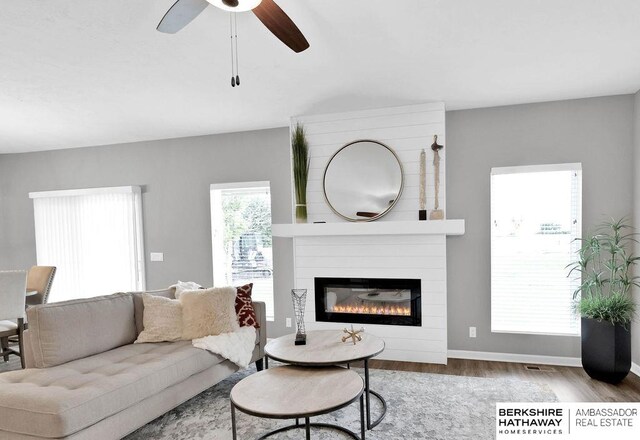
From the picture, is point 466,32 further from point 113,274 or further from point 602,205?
point 113,274

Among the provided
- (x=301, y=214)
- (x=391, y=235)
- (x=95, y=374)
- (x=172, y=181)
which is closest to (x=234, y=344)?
(x=95, y=374)

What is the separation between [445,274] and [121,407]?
2.94 metres

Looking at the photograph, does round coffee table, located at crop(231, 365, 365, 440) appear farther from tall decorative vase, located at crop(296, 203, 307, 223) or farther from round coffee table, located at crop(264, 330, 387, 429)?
tall decorative vase, located at crop(296, 203, 307, 223)

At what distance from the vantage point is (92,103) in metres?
3.70

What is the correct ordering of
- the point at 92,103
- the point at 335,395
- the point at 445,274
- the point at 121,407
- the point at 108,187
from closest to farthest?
the point at 335,395, the point at 121,407, the point at 92,103, the point at 445,274, the point at 108,187

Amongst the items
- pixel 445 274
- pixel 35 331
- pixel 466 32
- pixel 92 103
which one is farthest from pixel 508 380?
pixel 92 103

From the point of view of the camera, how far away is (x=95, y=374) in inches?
98.2

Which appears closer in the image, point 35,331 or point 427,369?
point 35,331

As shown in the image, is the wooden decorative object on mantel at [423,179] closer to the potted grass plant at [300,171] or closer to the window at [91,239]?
the potted grass plant at [300,171]

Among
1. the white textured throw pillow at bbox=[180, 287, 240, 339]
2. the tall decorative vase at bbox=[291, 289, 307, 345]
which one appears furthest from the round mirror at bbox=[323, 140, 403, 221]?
the white textured throw pillow at bbox=[180, 287, 240, 339]

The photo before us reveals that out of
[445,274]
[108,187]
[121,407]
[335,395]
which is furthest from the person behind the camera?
[108,187]

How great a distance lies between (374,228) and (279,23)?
2.38 metres

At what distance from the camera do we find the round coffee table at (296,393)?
6.53ft

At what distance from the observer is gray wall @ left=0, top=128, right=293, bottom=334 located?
15.5ft
